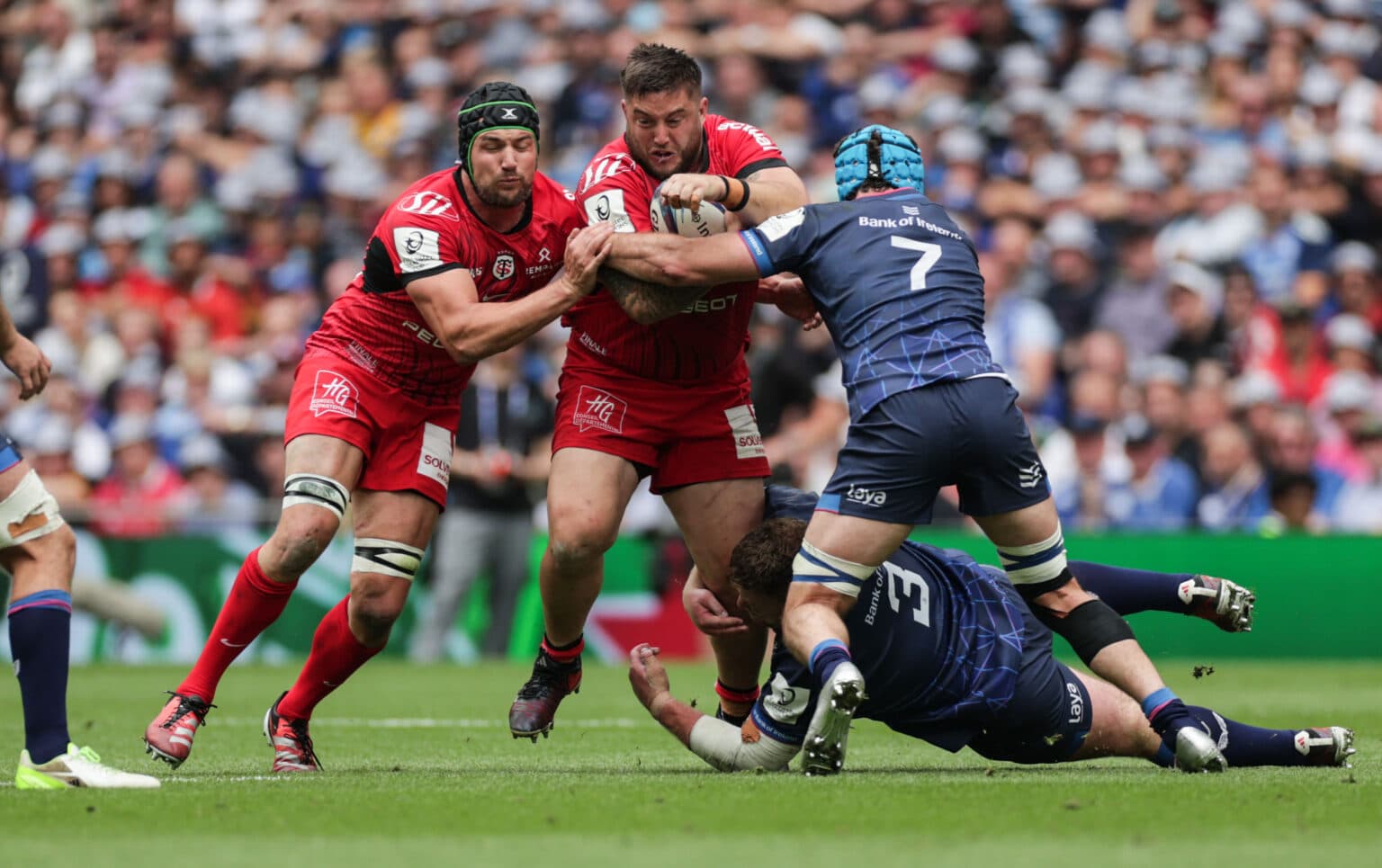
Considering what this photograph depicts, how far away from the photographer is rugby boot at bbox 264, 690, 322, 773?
25.1 ft

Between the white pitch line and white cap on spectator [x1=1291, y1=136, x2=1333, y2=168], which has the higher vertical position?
white cap on spectator [x1=1291, y1=136, x2=1333, y2=168]

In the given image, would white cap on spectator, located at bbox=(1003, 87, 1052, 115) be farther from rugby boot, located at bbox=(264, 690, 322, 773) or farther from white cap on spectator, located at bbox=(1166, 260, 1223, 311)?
rugby boot, located at bbox=(264, 690, 322, 773)

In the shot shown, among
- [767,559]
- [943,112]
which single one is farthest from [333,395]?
[943,112]

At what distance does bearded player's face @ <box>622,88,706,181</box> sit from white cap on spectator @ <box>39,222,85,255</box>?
1339cm

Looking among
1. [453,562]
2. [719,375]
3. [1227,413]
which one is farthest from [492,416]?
[719,375]

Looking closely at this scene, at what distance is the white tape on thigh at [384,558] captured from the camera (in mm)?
7824

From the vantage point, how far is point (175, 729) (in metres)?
7.33

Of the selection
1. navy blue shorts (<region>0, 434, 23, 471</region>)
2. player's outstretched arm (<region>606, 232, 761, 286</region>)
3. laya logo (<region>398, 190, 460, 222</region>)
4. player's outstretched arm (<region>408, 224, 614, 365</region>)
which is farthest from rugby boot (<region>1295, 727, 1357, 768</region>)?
navy blue shorts (<region>0, 434, 23, 471</region>)

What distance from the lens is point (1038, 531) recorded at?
6969mm

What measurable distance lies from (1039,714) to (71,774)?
350cm

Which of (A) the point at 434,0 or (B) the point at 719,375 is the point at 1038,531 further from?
(A) the point at 434,0

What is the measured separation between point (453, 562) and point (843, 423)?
346 cm

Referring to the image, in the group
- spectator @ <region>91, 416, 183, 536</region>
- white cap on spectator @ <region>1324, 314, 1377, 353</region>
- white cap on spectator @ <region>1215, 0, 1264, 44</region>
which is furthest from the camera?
white cap on spectator @ <region>1215, 0, 1264, 44</region>

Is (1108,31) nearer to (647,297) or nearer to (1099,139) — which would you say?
(1099,139)
